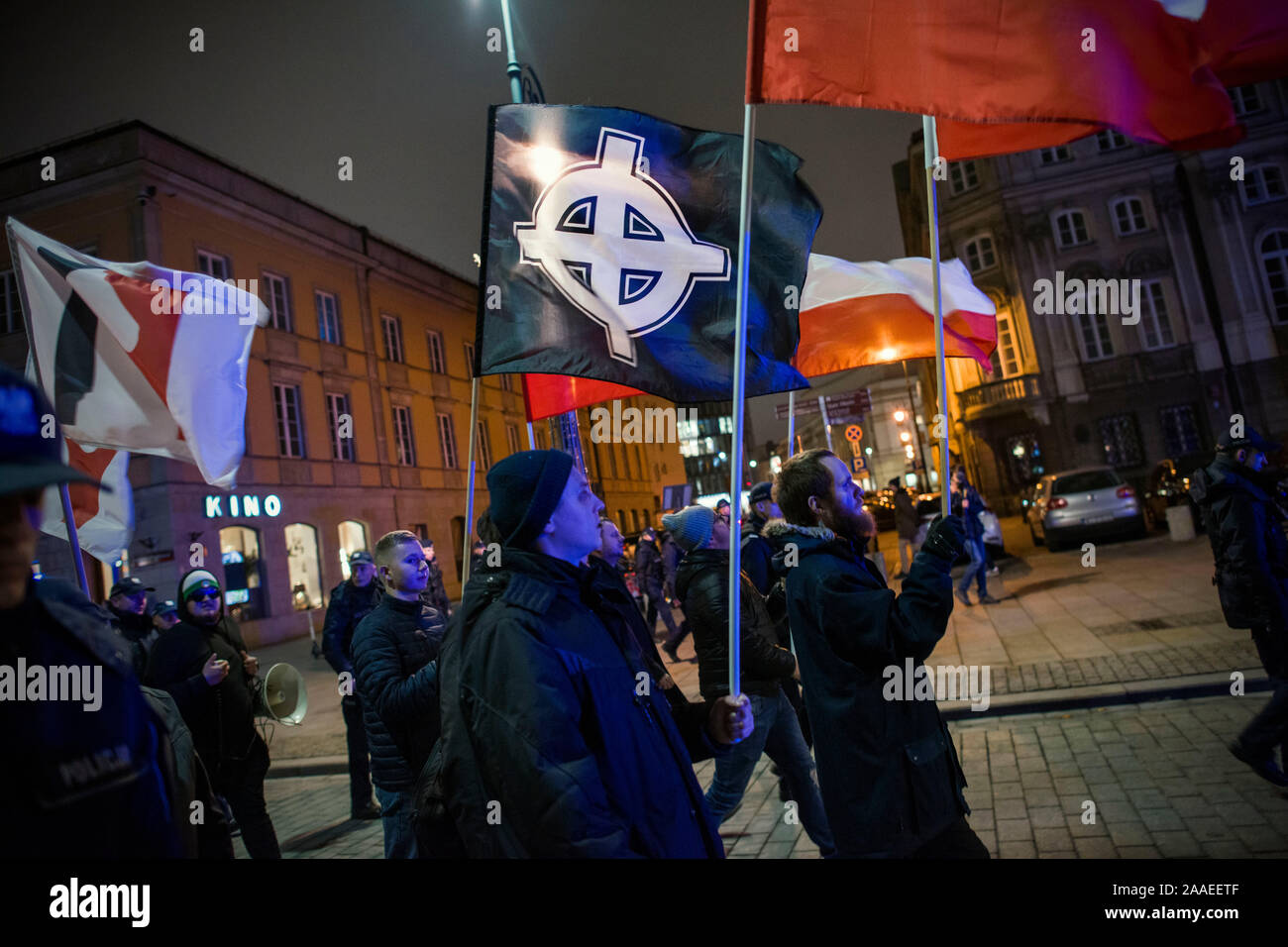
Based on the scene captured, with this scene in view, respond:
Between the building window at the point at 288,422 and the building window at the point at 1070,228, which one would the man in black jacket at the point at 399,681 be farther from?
the building window at the point at 1070,228

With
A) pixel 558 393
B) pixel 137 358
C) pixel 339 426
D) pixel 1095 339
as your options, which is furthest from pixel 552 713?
pixel 1095 339

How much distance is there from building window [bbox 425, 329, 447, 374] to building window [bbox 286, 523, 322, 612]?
34.2 ft

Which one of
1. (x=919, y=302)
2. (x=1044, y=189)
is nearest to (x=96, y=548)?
(x=919, y=302)

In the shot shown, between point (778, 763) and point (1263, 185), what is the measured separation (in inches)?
1519

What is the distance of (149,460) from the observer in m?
20.0

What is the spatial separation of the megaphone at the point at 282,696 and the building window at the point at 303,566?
1955cm

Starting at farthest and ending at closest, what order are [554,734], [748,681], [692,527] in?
[692,527] → [748,681] → [554,734]

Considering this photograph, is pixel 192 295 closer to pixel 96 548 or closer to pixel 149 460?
pixel 96 548

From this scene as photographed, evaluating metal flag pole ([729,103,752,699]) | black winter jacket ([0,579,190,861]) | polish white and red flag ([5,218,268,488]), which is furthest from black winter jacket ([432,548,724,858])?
polish white and red flag ([5,218,268,488])

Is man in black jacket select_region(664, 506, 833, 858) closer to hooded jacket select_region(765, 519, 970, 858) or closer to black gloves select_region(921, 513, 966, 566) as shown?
hooded jacket select_region(765, 519, 970, 858)

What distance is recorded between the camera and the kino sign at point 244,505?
21094mm

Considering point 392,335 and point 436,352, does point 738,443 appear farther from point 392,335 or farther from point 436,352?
point 436,352

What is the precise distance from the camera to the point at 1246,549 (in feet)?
15.3

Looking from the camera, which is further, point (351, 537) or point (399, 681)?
point (351, 537)
